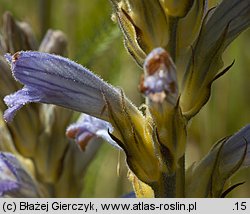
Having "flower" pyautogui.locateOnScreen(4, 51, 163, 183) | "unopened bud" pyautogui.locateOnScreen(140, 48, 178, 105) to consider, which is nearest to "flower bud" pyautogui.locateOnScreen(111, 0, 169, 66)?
"flower" pyautogui.locateOnScreen(4, 51, 163, 183)

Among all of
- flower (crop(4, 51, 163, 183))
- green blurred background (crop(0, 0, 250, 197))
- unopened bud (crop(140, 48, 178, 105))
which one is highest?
unopened bud (crop(140, 48, 178, 105))

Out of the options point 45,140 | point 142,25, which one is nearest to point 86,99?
point 142,25

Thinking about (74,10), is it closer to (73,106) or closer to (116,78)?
(116,78)

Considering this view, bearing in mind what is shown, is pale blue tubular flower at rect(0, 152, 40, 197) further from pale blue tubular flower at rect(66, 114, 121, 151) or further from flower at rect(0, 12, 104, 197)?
pale blue tubular flower at rect(66, 114, 121, 151)

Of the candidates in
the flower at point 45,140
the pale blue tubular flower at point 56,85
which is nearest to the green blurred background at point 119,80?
the flower at point 45,140
